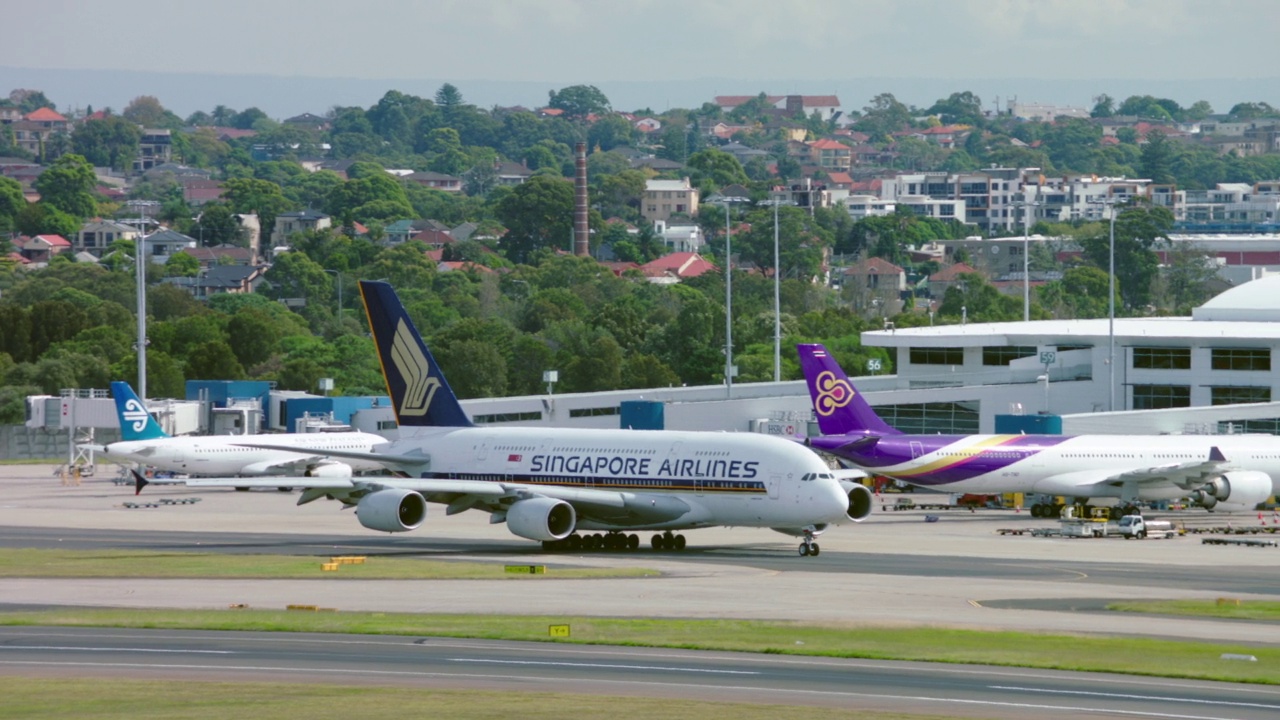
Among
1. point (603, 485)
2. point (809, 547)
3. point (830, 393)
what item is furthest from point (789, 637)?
point (830, 393)

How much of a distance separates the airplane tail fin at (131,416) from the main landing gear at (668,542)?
141 ft

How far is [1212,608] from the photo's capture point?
51.8m

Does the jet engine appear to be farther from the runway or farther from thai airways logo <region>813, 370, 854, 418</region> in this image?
the runway

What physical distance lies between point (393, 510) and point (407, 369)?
8526 mm

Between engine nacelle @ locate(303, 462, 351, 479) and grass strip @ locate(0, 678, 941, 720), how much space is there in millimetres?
66661

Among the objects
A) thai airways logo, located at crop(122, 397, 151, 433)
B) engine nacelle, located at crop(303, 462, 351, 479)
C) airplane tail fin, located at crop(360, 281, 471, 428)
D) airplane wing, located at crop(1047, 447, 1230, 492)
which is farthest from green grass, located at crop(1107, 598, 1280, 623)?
thai airways logo, located at crop(122, 397, 151, 433)

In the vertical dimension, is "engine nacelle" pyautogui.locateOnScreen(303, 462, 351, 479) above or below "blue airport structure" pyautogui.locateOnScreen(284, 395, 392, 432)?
below

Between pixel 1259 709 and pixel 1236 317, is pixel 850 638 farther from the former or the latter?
pixel 1236 317

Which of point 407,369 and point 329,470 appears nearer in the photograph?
point 407,369

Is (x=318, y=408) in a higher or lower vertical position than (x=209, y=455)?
higher

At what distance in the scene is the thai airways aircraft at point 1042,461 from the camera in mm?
85625

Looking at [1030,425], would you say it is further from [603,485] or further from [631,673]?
[631,673]

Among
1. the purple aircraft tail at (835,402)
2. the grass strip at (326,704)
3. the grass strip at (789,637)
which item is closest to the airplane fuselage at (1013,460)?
the purple aircraft tail at (835,402)

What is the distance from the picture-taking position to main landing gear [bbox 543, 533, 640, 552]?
6850cm
